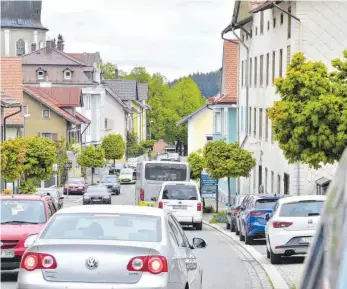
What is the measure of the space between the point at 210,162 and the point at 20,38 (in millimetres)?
103569

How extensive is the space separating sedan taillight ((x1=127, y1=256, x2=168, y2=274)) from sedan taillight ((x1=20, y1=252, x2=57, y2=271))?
0.67 metres

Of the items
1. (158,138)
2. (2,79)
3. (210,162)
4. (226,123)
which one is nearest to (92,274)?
(210,162)

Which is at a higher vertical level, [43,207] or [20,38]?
[20,38]

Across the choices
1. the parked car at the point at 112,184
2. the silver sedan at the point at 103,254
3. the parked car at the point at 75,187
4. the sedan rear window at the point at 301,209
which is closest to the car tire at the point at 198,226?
the sedan rear window at the point at 301,209

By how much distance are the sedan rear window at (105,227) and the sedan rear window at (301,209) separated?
1100cm

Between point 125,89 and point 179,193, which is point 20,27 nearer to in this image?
point 125,89

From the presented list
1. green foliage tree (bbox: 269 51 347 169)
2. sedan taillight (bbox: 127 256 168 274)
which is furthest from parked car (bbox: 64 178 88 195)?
sedan taillight (bbox: 127 256 168 274)

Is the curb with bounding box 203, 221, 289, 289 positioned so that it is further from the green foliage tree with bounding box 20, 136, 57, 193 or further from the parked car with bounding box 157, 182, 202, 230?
the green foliage tree with bounding box 20, 136, 57, 193

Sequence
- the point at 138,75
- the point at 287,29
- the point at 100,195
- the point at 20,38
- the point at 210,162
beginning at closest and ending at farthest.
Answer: the point at 287,29 → the point at 210,162 → the point at 100,195 → the point at 20,38 → the point at 138,75

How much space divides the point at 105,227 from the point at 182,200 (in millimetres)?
27060

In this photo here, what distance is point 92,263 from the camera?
28.2 ft

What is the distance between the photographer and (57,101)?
93000 millimetres

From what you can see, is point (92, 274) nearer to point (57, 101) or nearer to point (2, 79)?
point (2, 79)

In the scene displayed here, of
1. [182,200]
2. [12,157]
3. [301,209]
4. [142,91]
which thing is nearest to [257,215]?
[301,209]
